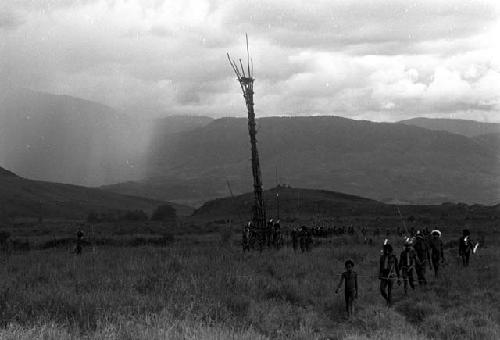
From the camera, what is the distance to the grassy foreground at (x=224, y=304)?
904cm

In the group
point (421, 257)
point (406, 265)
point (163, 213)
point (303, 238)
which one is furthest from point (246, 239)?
point (163, 213)

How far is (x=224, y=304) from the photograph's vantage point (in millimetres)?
11047

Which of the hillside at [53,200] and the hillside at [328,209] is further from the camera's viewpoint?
the hillside at [53,200]

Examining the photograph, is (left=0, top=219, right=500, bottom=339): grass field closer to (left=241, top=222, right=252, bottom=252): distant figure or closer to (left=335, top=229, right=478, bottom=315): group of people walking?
(left=335, top=229, right=478, bottom=315): group of people walking

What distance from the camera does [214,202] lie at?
105 metres

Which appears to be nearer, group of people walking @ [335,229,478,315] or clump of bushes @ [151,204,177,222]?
group of people walking @ [335,229,478,315]

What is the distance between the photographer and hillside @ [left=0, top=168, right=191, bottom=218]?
373 feet

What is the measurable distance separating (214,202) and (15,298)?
94034 mm

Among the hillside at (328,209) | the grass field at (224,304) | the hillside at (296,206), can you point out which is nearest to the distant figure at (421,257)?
the grass field at (224,304)

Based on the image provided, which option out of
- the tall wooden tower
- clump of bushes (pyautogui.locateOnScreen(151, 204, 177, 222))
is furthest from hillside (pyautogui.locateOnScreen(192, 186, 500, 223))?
the tall wooden tower

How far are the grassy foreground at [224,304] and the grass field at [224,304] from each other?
24mm

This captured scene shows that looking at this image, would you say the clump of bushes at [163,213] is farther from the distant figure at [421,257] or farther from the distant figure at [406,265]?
the distant figure at [406,265]

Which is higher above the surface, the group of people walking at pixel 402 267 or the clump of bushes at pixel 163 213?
the group of people walking at pixel 402 267

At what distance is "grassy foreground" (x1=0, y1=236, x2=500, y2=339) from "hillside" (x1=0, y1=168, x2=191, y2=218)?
95057 millimetres
